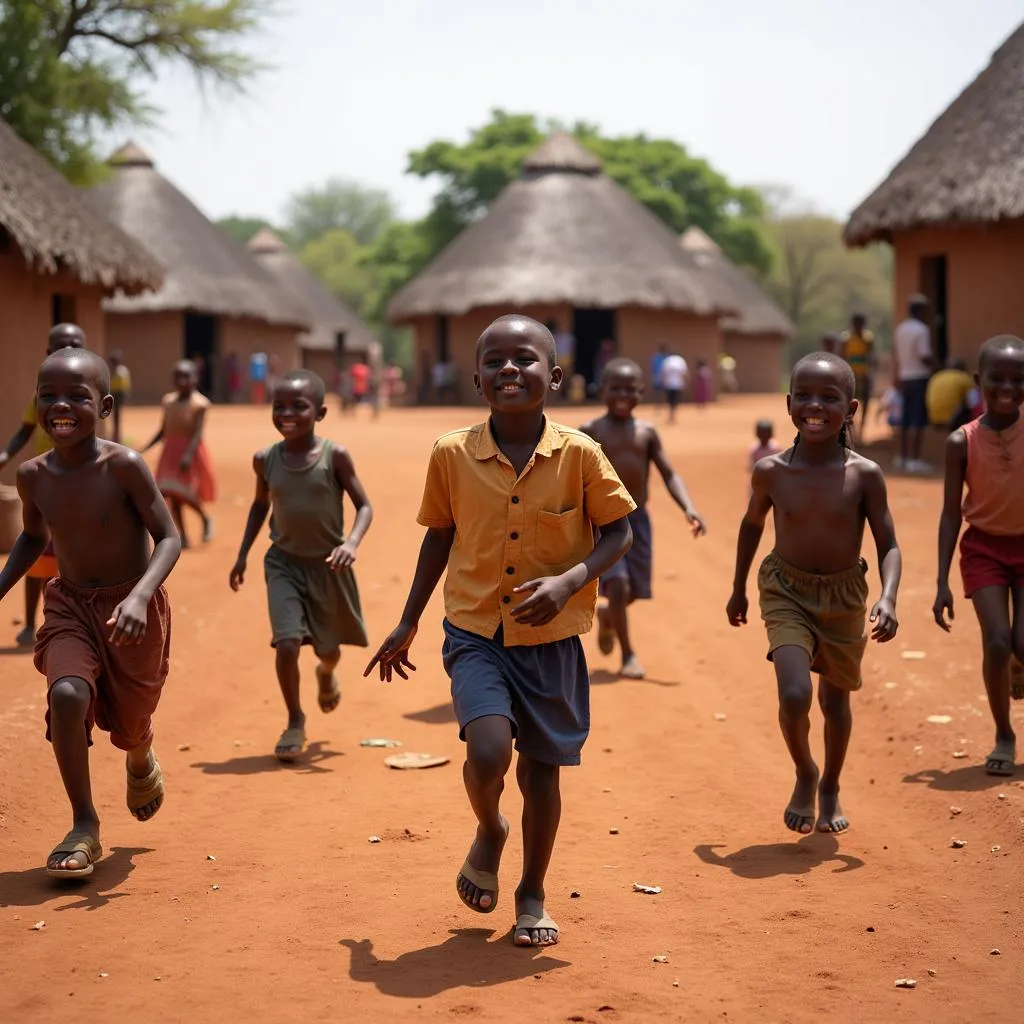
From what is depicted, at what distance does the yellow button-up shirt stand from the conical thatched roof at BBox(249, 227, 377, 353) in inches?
1595

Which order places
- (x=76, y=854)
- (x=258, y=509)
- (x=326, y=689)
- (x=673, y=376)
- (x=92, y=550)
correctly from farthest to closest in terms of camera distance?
(x=673, y=376), (x=326, y=689), (x=258, y=509), (x=92, y=550), (x=76, y=854)

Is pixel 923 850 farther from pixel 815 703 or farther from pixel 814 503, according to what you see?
pixel 815 703

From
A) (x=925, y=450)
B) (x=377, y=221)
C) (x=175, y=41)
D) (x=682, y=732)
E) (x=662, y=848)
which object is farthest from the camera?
(x=377, y=221)

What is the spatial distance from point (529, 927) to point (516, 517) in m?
1.13

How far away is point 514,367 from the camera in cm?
405

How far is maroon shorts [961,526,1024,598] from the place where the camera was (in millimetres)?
6023

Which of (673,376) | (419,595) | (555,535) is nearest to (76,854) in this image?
(419,595)

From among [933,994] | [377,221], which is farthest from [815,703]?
[377,221]

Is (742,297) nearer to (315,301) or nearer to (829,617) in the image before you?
(315,301)

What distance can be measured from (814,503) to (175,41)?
20.9 m

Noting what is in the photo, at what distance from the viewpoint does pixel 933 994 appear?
373 cm

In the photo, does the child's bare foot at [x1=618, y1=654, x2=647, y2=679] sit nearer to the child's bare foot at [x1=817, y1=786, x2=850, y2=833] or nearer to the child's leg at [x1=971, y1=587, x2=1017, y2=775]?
the child's leg at [x1=971, y1=587, x2=1017, y2=775]

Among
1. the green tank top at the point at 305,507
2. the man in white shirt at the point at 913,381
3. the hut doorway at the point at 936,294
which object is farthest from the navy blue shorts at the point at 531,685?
the hut doorway at the point at 936,294

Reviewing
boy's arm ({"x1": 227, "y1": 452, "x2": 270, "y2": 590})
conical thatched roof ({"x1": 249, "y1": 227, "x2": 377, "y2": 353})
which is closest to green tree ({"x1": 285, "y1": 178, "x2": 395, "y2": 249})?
conical thatched roof ({"x1": 249, "y1": 227, "x2": 377, "y2": 353})
